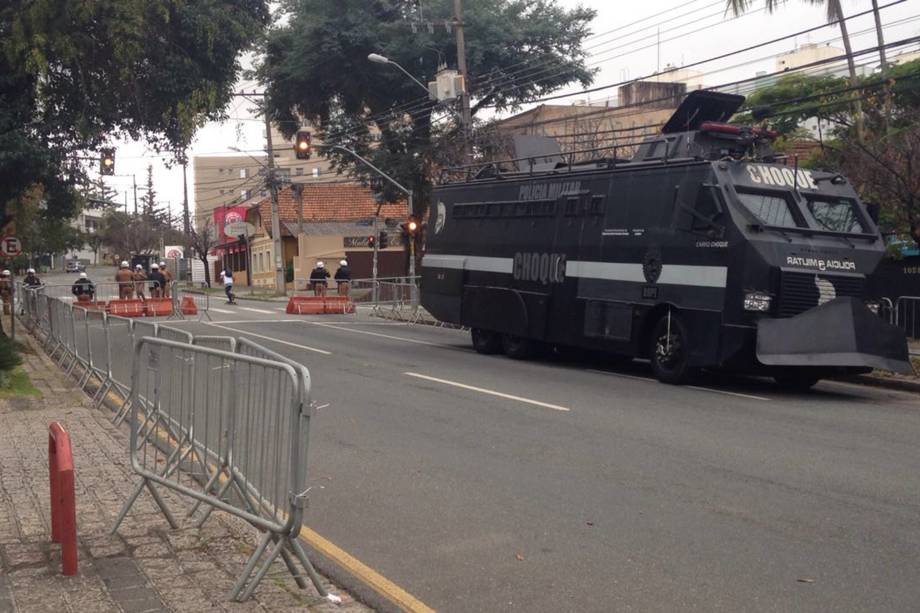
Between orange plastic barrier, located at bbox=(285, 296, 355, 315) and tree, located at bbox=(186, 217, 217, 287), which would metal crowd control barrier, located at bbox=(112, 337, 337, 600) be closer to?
orange plastic barrier, located at bbox=(285, 296, 355, 315)

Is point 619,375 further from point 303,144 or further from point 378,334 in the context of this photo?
point 303,144

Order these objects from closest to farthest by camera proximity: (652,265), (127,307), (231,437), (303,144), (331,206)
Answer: (231,437) < (652,265) < (127,307) < (303,144) < (331,206)

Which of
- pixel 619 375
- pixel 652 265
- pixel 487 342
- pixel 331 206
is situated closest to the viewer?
pixel 652 265

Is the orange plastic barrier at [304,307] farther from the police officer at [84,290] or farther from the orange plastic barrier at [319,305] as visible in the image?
the police officer at [84,290]

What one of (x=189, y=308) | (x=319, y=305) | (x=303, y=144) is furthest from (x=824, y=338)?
(x=319, y=305)

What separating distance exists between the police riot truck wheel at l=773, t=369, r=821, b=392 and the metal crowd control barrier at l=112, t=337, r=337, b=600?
10381 mm

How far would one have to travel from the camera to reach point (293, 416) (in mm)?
5184

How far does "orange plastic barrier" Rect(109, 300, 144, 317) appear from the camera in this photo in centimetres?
2823

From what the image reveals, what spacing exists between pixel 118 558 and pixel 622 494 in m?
3.81

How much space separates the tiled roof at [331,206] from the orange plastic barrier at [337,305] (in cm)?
2626

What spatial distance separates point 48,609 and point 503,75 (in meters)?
37.2

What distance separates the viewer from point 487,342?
20.7m

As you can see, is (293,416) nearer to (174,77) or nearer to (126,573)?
(126,573)

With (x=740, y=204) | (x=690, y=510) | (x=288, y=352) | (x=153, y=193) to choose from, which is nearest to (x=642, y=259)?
A: (x=740, y=204)
